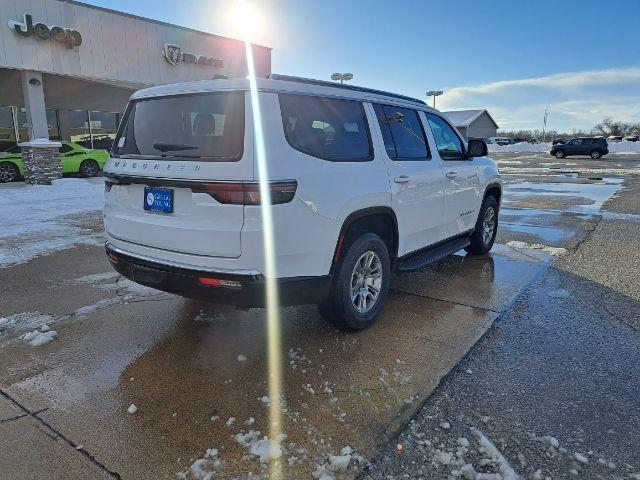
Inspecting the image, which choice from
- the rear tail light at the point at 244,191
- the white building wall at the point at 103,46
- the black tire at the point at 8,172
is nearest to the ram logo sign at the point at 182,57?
the white building wall at the point at 103,46

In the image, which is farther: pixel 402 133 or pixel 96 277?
pixel 96 277

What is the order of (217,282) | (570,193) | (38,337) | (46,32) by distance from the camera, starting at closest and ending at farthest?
(217,282) → (38,337) → (570,193) → (46,32)

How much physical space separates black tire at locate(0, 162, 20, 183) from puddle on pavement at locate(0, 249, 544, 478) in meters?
14.5

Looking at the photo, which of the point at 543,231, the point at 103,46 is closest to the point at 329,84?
the point at 543,231

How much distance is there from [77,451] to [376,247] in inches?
98.4

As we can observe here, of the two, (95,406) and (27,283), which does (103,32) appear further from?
(95,406)

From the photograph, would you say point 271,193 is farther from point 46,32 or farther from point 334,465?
point 46,32

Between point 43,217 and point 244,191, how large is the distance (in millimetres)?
8366

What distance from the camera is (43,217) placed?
31.0 ft

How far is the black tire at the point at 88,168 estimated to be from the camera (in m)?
17.4

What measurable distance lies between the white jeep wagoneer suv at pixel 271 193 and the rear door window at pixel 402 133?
0.02 m

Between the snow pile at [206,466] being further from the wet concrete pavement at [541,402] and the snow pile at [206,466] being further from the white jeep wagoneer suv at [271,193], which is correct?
the white jeep wagoneer suv at [271,193]

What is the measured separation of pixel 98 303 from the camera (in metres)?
4.56

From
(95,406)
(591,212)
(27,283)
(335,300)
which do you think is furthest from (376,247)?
(591,212)
